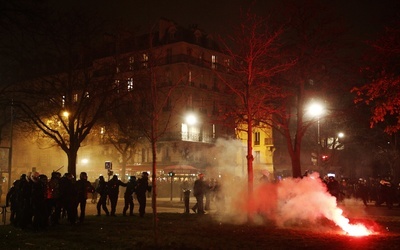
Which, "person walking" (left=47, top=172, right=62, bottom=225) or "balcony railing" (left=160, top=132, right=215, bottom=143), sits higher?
"balcony railing" (left=160, top=132, right=215, bottom=143)

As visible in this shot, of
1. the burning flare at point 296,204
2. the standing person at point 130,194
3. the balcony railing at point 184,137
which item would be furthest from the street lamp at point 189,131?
the burning flare at point 296,204

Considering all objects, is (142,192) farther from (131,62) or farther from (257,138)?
(257,138)

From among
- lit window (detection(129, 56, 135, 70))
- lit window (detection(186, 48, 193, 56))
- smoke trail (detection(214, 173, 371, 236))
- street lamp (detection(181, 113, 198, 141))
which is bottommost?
smoke trail (detection(214, 173, 371, 236))

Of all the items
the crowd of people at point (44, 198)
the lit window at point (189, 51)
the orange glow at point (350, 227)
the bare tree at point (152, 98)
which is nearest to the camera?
the bare tree at point (152, 98)

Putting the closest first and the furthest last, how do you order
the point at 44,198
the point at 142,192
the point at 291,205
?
the point at 44,198
the point at 291,205
the point at 142,192

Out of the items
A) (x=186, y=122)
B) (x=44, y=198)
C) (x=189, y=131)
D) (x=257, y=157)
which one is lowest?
(x=44, y=198)

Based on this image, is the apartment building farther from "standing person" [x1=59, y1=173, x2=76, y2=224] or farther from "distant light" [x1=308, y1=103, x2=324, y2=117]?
"standing person" [x1=59, y1=173, x2=76, y2=224]

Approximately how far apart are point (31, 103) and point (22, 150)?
61427 mm

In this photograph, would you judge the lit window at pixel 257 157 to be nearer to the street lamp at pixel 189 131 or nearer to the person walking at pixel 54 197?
the street lamp at pixel 189 131

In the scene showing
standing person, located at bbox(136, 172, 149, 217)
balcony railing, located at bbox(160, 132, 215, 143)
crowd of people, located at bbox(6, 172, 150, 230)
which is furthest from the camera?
balcony railing, located at bbox(160, 132, 215, 143)

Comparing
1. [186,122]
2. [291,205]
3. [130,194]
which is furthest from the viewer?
[186,122]

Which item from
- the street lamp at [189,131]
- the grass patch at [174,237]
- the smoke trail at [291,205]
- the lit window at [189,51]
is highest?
the lit window at [189,51]

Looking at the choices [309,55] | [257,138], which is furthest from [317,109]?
[257,138]

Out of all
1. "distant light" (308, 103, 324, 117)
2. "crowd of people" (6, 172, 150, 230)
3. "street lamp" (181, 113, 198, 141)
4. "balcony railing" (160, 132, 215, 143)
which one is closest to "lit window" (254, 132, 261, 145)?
"balcony railing" (160, 132, 215, 143)
